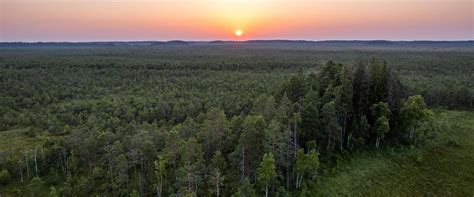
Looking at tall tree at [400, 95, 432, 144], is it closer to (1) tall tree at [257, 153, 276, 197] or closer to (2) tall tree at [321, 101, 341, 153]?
(2) tall tree at [321, 101, 341, 153]

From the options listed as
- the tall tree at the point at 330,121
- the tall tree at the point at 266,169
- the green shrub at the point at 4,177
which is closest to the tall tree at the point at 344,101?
the tall tree at the point at 330,121

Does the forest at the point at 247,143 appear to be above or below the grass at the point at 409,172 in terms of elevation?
above

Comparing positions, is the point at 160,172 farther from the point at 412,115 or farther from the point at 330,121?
the point at 412,115

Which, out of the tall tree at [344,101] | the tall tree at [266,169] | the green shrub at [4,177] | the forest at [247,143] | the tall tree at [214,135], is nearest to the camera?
the tall tree at [266,169]

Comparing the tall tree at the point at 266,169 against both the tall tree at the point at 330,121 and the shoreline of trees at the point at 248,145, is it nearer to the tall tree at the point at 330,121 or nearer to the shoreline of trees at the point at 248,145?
the shoreline of trees at the point at 248,145

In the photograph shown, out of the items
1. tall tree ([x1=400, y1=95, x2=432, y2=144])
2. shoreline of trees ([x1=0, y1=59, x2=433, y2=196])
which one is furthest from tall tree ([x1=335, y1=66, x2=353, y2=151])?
tall tree ([x1=400, y1=95, x2=432, y2=144])

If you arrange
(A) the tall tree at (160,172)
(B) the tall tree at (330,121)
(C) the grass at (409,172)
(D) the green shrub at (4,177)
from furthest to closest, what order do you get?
(D) the green shrub at (4,177)
(B) the tall tree at (330,121)
(C) the grass at (409,172)
(A) the tall tree at (160,172)

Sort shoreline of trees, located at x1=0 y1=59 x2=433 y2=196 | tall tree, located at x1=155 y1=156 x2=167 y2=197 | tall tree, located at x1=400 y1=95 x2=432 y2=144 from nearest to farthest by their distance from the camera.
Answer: tall tree, located at x1=155 y1=156 x2=167 y2=197 < shoreline of trees, located at x1=0 y1=59 x2=433 y2=196 < tall tree, located at x1=400 y1=95 x2=432 y2=144

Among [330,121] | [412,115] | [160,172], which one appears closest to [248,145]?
[160,172]
